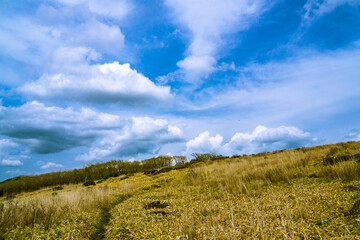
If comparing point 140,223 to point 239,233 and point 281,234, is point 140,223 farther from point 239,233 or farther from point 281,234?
point 281,234

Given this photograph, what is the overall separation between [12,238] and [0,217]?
134 centimetres

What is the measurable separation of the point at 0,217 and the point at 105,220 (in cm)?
255

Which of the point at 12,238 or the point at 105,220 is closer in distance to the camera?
the point at 12,238

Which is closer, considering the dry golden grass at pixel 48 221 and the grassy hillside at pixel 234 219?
the grassy hillside at pixel 234 219

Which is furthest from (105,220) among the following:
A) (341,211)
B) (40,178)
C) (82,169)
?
(40,178)

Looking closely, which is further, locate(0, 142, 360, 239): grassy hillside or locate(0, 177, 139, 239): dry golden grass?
locate(0, 177, 139, 239): dry golden grass

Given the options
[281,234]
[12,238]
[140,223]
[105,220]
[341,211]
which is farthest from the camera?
[105,220]

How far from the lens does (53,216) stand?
5.29m

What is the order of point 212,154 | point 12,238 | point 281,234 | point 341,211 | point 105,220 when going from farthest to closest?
point 212,154
point 105,220
point 12,238
point 341,211
point 281,234

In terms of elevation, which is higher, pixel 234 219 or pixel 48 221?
pixel 48 221

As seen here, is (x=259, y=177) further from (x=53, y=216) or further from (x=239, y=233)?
(x=53, y=216)

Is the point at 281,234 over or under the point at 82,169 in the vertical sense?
under

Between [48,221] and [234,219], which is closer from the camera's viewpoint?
[234,219]

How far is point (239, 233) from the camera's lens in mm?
2881
